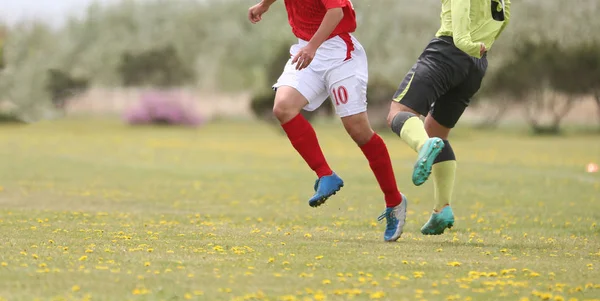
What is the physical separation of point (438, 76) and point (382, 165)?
870 mm

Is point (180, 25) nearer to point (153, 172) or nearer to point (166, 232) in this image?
point (153, 172)

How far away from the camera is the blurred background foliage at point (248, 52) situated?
181 feet

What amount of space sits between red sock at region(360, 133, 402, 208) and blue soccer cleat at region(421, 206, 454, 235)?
43cm

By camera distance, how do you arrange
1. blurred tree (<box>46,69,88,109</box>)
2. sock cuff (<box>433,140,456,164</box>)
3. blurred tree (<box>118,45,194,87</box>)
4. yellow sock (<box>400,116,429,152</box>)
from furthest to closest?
blurred tree (<box>118,45,194,87</box>)
blurred tree (<box>46,69,88,109</box>)
sock cuff (<box>433,140,456,164</box>)
yellow sock (<box>400,116,429,152</box>)

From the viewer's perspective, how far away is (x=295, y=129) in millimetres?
8359

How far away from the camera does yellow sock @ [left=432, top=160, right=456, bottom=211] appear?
8844 millimetres

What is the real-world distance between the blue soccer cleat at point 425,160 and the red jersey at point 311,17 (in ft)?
4.36

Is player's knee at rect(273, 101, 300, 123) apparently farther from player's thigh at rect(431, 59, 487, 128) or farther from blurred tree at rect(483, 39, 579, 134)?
blurred tree at rect(483, 39, 579, 134)

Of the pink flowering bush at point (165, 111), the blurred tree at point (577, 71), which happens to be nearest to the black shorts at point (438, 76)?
the blurred tree at point (577, 71)

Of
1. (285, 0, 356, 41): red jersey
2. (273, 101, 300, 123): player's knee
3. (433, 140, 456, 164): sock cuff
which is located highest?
(285, 0, 356, 41): red jersey

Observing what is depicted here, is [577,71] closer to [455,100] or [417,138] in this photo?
[455,100]

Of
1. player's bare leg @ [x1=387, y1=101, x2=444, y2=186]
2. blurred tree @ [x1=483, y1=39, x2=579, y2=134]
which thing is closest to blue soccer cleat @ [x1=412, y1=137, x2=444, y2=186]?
player's bare leg @ [x1=387, y1=101, x2=444, y2=186]

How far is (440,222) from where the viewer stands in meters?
8.76

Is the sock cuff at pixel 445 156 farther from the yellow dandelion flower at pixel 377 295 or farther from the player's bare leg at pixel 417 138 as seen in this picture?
the yellow dandelion flower at pixel 377 295
